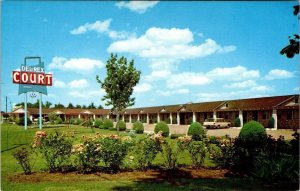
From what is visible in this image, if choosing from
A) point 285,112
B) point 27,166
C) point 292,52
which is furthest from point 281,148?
point 285,112

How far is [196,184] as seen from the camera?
9.64 metres

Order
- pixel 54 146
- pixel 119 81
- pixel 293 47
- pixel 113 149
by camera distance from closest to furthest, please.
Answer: pixel 293 47, pixel 113 149, pixel 54 146, pixel 119 81

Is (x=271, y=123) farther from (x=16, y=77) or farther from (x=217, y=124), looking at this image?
(x=16, y=77)

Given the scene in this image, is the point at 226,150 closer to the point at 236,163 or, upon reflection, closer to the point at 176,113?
the point at 236,163

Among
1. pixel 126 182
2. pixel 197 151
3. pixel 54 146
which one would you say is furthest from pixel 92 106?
pixel 126 182

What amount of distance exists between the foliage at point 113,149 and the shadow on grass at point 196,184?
1322mm

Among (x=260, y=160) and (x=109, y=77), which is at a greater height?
(x=109, y=77)

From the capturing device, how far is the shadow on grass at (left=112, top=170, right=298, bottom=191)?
Answer: 29.5ft

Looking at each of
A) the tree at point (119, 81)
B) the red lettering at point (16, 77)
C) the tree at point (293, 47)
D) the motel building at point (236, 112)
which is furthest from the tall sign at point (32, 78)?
the tree at point (293, 47)

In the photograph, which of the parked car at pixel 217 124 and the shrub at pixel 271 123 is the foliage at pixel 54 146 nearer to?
the shrub at pixel 271 123

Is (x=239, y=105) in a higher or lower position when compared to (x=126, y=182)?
higher

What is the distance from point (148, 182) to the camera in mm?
10031

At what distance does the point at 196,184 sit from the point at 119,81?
81.9ft

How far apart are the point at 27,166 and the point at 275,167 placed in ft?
27.7
